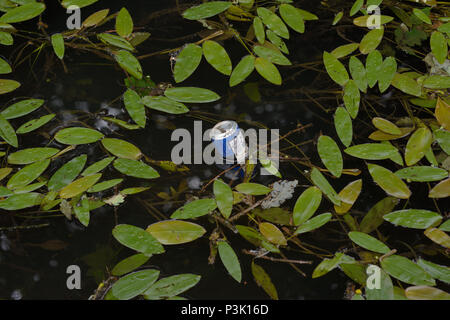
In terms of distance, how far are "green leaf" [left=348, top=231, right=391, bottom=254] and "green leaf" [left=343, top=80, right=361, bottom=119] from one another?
0.49m

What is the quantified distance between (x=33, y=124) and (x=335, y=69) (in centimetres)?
Result: 124

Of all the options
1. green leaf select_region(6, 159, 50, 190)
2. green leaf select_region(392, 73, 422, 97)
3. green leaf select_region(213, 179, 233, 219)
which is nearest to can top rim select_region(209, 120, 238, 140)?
green leaf select_region(213, 179, 233, 219)

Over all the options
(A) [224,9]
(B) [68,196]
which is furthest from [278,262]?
(A) [224,9]

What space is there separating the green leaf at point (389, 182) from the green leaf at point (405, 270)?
0.23 m

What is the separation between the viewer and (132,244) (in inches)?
45.7

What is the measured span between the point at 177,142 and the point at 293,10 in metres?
0.88

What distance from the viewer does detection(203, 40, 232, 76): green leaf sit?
155cm

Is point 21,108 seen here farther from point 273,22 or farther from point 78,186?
point 273,22

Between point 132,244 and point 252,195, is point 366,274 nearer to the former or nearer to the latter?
point 252,195

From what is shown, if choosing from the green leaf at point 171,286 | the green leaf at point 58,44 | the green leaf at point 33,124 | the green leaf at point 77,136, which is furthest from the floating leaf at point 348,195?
the green leaf at point 58,44

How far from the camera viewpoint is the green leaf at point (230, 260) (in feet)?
3.67

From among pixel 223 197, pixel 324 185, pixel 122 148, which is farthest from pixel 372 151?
pixel 122 148

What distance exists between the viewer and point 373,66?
1.55 metres

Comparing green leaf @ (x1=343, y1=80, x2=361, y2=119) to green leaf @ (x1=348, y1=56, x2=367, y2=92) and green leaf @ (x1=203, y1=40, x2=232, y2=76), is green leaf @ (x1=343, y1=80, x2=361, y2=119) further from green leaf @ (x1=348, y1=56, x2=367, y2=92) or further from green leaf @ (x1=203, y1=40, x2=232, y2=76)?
green leaf @ (x1=203, y1=40, x2=232, y2=76)
